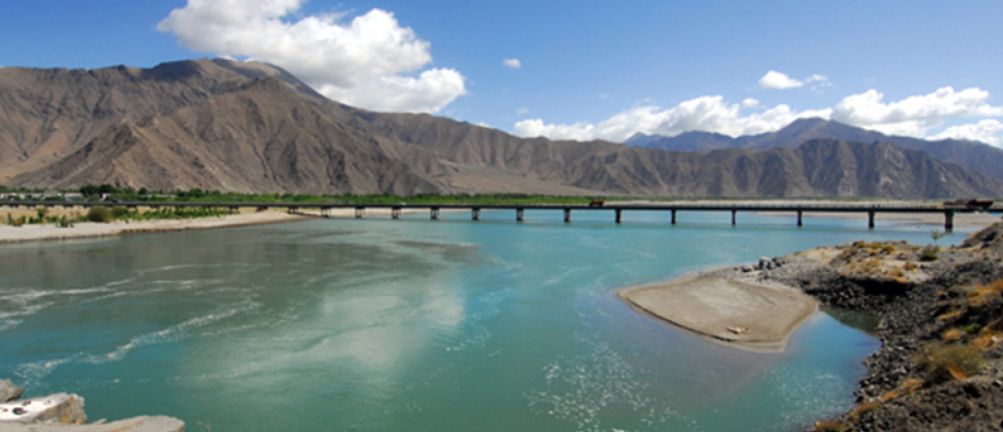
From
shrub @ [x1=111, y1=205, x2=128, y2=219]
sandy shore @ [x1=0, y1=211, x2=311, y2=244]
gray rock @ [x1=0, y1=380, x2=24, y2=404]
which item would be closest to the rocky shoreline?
gray rock @ [x1=0, y1=380, x2=24, y2=404]

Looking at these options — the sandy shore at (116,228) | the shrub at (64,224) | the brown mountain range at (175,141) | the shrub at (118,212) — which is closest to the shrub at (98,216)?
the sandy shore at (116,228)

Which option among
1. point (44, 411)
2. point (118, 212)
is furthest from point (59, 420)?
point (118, 212)

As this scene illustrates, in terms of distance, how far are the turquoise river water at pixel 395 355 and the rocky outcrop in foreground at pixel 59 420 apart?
2228 mm

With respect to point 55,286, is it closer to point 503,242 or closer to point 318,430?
point 318,430

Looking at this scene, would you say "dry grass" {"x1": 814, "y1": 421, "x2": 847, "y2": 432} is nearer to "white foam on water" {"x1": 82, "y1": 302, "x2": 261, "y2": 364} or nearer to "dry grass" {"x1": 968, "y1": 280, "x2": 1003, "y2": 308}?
"dry grass" {"x1": 968, "y1": 280, "x2": 1003, "y2": 308}

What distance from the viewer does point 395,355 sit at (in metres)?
15.6

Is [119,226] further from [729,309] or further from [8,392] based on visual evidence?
[729,309]

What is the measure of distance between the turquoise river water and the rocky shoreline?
4.19ft

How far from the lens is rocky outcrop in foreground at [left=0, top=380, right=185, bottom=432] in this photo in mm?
7992

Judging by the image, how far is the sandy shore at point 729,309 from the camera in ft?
56.5

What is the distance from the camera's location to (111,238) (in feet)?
172

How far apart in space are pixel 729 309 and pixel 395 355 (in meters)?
12.9

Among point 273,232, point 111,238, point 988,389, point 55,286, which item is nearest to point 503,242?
point 273,232

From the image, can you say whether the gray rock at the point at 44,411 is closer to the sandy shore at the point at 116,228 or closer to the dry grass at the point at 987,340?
the dry grass at the point at 987,340
